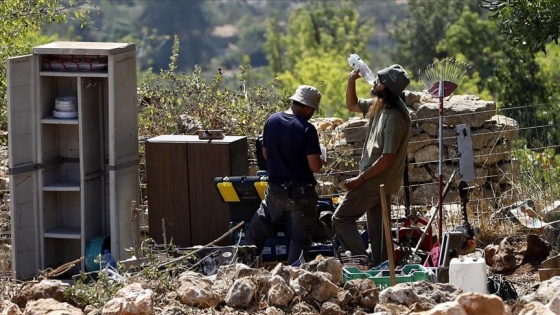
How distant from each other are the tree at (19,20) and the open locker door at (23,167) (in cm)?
347

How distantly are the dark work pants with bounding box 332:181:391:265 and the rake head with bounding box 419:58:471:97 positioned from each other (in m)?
1.04

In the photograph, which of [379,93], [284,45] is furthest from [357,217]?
[284,45]

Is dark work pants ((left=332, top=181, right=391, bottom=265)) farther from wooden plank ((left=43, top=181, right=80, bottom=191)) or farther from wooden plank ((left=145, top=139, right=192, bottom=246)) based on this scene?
wooden plank ((left=43, top=181, right=80, bottom=191))

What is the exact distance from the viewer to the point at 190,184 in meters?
11.3

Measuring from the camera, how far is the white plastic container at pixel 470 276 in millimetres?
8500

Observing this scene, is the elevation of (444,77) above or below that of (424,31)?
below

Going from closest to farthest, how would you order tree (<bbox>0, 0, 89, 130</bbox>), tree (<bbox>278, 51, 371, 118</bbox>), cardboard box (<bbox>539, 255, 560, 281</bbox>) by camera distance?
cardboard box (<bbox>539, 255, 560, 281</bbox>), tree (<bbox>0, 0, 89, 130</bbox>), tree (<bbox>278, 51, 371, 118</bbox>)

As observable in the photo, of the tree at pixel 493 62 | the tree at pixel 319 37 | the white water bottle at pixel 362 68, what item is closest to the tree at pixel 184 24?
the tree at pixel 319 37

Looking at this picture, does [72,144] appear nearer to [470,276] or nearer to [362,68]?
[362,68]

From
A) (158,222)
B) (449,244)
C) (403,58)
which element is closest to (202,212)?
(158,222)

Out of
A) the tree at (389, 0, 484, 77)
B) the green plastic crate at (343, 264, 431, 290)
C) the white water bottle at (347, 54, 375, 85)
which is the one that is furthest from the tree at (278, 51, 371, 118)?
the green plastic crate at (343, 264, 431, 290)

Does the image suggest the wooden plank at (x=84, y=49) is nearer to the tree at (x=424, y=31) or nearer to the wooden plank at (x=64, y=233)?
the wooden plank at (x=64, y=233)

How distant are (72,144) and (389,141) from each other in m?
3.13

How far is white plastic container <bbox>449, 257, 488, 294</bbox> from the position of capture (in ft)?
27.9
